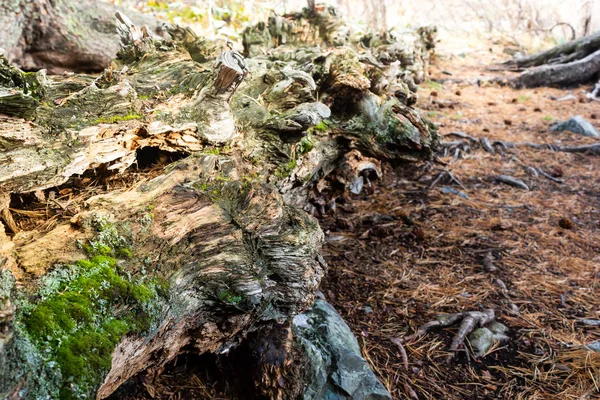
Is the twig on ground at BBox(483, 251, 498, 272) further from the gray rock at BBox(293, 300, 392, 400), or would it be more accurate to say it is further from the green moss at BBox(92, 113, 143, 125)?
the green moss at BBox(92, 113, 143, 125)

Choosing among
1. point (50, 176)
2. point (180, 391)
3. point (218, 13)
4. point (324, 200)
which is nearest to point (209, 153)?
point (50, 176)

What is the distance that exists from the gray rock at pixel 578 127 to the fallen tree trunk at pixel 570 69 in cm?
342

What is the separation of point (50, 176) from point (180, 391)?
4.41ft

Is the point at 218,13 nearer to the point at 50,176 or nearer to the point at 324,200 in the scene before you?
the point at 324,200

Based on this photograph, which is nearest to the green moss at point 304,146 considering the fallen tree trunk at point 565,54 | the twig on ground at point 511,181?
the twig on ground at point 511,181

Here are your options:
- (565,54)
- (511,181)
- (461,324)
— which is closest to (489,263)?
(461,324)

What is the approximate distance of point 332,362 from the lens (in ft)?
7.82

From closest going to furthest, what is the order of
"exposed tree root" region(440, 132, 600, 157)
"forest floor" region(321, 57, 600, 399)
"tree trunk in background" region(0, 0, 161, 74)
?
"forest floor" region(321, 57, 600, 399), "tree trunk in background" region(0, 0, 161, 74), "exposed tree root" region(440, 132, 600, 157)

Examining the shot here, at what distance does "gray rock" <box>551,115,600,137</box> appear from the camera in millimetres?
6844

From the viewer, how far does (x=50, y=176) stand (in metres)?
1.87

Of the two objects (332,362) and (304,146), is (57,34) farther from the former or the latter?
(332,362)

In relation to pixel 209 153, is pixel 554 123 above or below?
below

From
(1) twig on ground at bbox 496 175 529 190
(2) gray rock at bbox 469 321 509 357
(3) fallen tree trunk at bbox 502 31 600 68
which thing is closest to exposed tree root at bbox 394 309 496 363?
(2) gray rock at bbox 469 321 509 357

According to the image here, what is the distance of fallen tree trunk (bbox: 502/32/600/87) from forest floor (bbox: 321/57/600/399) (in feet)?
16.0
